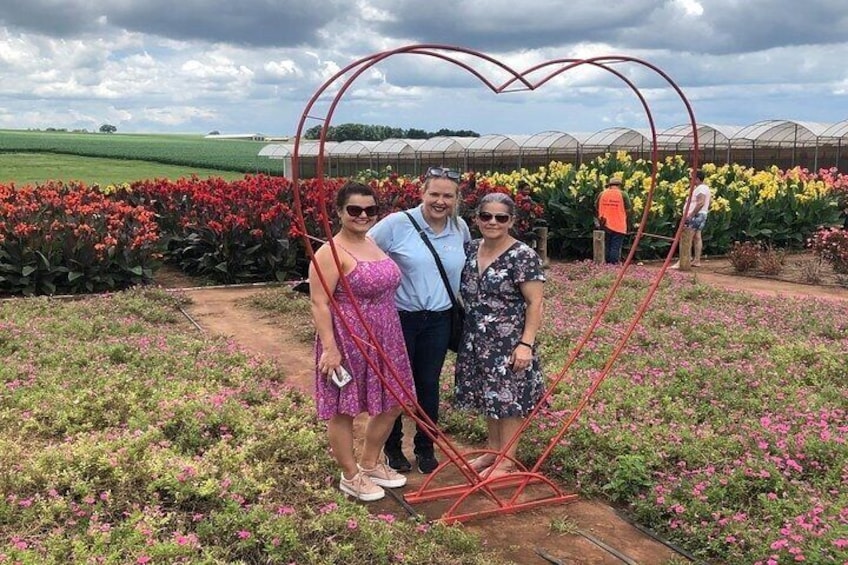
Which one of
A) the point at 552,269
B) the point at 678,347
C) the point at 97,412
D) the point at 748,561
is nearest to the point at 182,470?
the point at 97,412

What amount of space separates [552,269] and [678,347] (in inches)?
200

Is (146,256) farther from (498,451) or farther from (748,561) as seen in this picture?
(748,561)

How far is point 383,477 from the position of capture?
4.14 metres

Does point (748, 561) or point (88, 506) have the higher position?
point (88, 506)

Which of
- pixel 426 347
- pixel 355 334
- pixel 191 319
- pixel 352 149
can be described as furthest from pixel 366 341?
pixel 352 149

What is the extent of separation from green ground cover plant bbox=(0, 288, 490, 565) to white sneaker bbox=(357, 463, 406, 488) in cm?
22

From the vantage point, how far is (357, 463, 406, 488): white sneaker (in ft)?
13.5

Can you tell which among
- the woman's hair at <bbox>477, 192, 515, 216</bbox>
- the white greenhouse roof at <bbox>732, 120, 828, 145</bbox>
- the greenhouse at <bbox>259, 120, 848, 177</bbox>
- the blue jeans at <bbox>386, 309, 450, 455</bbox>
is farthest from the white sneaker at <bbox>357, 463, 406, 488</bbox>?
the white greenhouse roof at <bbox>732, 120, 828, 145</bbox>

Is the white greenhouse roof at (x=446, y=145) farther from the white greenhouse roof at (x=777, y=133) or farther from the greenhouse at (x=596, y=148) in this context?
the white greenhouse roof at (x=777, y=133)

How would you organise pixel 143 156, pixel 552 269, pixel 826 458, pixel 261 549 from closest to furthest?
pixel 261 549
pixel 826 458
pixel 552 269
pixel 143 156

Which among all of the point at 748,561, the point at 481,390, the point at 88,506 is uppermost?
the point at 481,390

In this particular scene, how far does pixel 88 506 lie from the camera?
341 centimetres

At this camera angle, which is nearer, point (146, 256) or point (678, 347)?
point (678, 347)

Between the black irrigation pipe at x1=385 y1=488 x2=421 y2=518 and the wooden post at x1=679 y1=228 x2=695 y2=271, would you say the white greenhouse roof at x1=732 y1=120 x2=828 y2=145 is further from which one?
the black irrigation pipe at x1=385 y1=488 x2=421 y2=518
